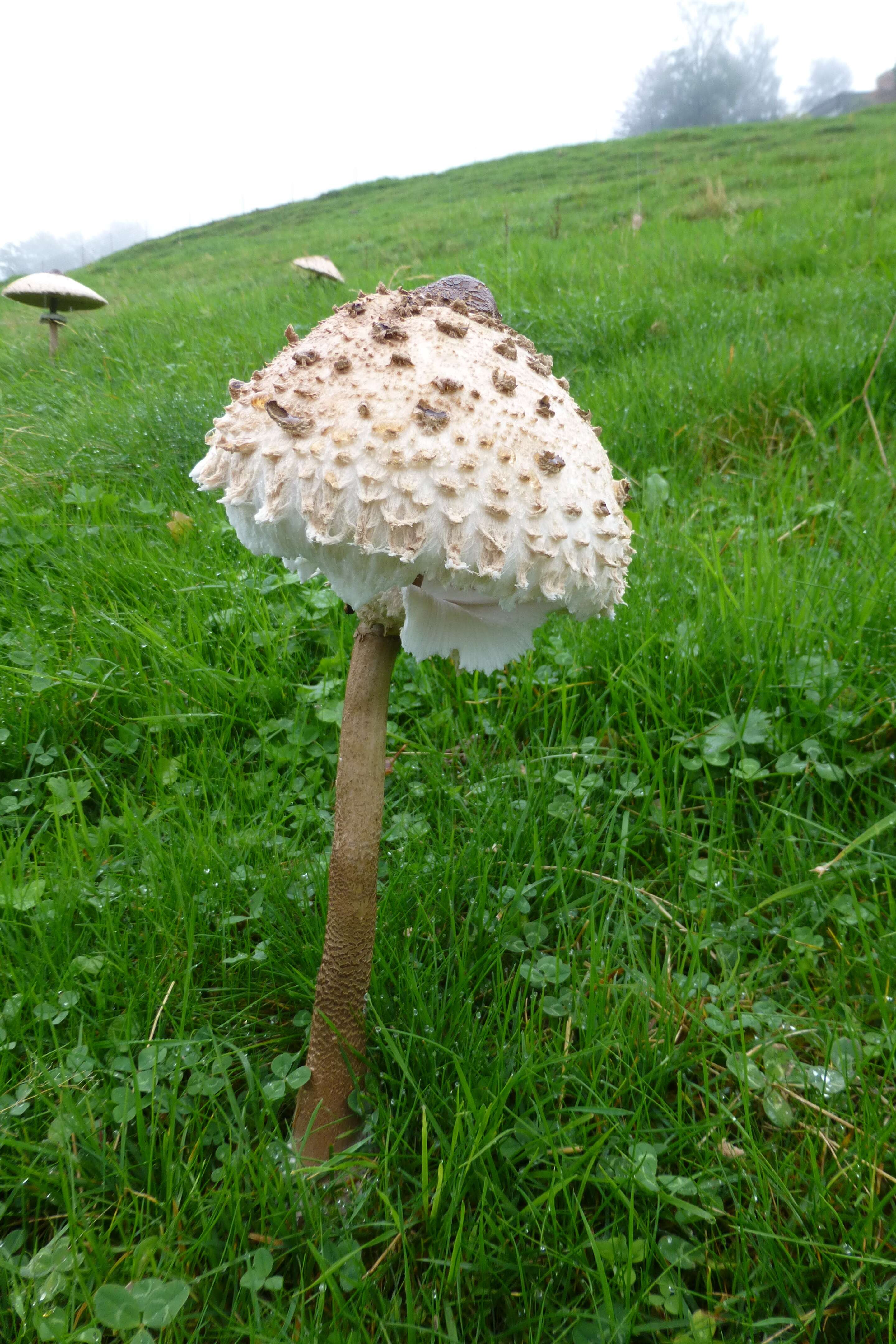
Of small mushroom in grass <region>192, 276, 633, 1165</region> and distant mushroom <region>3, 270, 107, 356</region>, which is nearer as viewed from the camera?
small mushroom in grass <region>192, 276, 633, 1165</region>

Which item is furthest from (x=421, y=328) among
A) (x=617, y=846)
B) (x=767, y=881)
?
(x=767, y=881)

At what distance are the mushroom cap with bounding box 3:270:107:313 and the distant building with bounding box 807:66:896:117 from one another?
35142 mm

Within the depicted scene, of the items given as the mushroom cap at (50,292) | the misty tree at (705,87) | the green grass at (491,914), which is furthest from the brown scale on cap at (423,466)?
the misty tree at (705,87)

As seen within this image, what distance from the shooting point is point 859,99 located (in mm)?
38625

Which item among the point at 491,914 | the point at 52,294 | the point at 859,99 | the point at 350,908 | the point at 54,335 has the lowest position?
the point at 491,914

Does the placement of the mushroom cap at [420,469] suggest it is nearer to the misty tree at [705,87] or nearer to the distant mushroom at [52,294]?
the distant mushroom at [52,294]

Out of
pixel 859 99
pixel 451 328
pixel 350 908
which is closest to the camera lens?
pixel 451 328

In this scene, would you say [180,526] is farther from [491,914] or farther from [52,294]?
[52,294]

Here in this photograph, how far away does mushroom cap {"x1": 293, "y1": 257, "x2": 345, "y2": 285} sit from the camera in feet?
25.7

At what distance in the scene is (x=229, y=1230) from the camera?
1.39m

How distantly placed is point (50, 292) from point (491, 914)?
745 cm

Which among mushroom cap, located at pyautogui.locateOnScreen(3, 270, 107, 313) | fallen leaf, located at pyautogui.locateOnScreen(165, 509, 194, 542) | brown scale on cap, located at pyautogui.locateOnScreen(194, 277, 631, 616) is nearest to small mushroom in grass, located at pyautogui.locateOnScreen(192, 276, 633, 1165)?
brown scale on cap, located at pyautogui.locateOnScreen(194, 277, 631, 616)

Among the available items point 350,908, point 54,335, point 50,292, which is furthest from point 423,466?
point 50,292

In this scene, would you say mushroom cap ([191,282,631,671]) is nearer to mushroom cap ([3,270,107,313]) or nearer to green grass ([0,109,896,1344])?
green grass ([0,109,896,1344])
